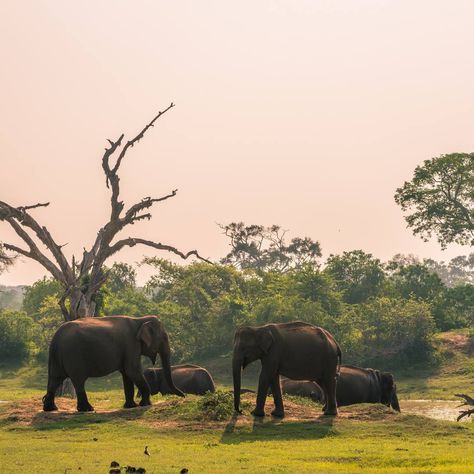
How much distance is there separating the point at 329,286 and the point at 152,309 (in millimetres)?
12549

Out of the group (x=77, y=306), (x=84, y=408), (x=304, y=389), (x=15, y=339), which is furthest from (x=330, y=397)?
(x=15, y=339)

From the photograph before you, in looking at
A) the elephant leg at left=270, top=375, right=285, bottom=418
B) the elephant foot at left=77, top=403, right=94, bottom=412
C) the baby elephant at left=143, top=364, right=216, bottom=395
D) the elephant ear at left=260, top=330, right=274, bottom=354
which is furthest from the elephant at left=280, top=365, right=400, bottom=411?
the elephant foot at left=77, top=403, right=94, bottom=412

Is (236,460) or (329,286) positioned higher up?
(329,286)

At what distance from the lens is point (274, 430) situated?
787 inches

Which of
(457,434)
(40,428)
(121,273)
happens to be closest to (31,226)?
(40,428)

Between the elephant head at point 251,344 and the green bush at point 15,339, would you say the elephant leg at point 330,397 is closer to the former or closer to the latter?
the elephant head at point 251,344

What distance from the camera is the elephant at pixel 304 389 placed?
89.6ft

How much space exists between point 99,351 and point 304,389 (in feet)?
23.6

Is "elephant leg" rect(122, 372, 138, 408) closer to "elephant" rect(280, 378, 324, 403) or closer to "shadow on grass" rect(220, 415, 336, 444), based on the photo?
"shadow on grass" rect(220, 415, 336, 444)

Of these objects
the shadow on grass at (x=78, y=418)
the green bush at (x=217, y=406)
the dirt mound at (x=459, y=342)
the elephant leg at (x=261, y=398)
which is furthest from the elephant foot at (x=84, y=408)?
the dirt mound at (x=459, y=342)

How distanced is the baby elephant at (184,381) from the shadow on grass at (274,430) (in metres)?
9.10

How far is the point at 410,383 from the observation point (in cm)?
4453

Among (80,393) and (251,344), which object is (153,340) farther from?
(251,344)

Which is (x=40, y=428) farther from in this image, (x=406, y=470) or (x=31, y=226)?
(x=31, y=226)
